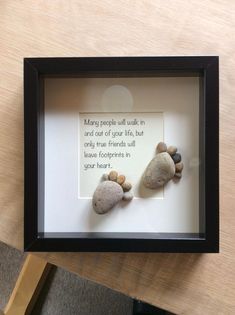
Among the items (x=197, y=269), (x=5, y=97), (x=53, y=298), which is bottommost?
→ (x=53, y=298)

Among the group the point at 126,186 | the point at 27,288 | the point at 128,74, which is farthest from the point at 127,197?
the point at 27,288

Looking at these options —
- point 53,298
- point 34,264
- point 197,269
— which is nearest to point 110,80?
point 197,269

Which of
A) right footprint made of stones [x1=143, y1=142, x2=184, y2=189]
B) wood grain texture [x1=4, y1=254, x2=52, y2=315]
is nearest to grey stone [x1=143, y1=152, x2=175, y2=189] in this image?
right footprint made of stones [x1=143, y1=142, x2=184, y2=189]

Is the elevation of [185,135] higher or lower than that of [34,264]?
higher

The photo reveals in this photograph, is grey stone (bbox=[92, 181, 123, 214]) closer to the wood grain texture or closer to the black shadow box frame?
the black shadow box frame

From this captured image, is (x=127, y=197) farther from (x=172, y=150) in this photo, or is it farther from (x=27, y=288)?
(x=27, y=288)

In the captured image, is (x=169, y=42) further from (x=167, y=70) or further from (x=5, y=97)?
(x=5, y=97)

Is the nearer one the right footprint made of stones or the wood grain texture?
the right footprint made of stones
